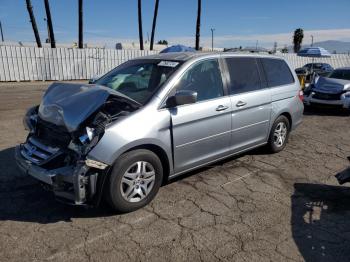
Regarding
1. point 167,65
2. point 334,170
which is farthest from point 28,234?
point 334,170

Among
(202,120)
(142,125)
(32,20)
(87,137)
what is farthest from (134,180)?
(32,20)

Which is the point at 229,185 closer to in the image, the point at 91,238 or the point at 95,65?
the point at 91,238

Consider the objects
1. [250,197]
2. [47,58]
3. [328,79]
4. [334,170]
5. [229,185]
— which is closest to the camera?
[250,197]

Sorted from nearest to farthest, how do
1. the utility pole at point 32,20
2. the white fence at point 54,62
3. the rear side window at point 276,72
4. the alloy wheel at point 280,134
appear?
the rear side window at point 276,72
the alloy wheel at point 280,134
the white fence at point 54,62
the utility pole at point 32,20

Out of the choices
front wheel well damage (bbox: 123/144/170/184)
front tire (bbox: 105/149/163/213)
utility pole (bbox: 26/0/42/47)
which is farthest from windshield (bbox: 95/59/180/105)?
utility pole (bbox: 26/0/42/47)

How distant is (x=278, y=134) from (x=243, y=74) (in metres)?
1.49

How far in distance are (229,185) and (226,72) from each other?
157 centimetres

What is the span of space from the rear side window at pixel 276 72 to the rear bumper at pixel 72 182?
3438 mm

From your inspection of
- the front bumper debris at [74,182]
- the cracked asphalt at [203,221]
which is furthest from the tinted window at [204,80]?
the front bumper debris at [74,182]

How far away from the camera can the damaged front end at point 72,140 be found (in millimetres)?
3254

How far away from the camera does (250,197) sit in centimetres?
415

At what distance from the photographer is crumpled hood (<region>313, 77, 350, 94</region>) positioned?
9.80 metres

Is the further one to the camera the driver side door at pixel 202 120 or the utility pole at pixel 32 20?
the utility pole at pixel 32 20

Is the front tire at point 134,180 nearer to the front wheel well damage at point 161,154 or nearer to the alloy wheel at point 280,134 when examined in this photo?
the front wheel well damage at point 161,154
